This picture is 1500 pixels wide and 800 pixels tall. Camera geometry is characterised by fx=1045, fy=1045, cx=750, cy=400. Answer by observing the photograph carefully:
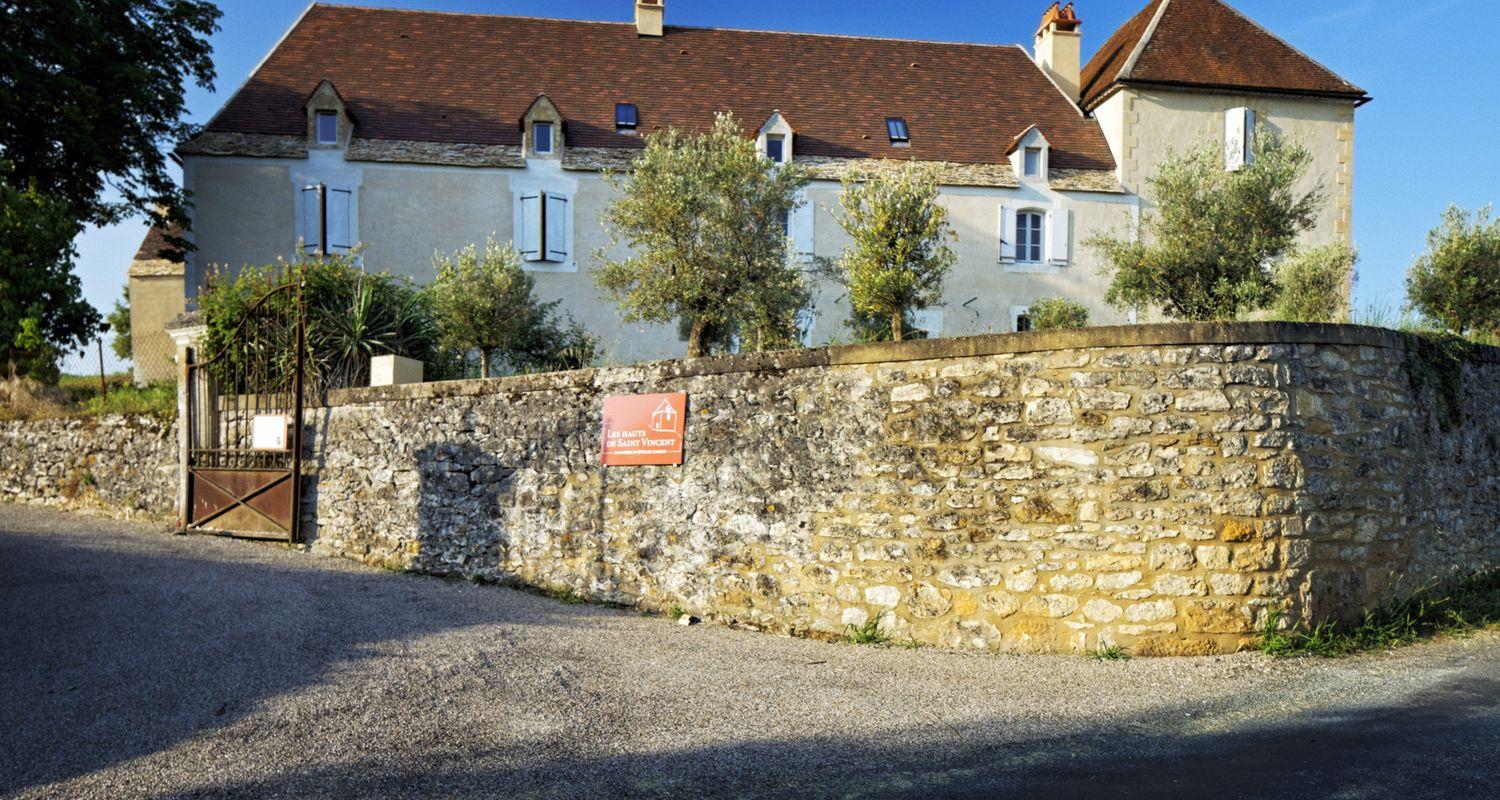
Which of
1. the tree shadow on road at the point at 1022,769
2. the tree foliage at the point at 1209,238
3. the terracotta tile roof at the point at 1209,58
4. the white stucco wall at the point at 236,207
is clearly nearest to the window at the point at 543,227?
the white stucco wall at the point at 236,207

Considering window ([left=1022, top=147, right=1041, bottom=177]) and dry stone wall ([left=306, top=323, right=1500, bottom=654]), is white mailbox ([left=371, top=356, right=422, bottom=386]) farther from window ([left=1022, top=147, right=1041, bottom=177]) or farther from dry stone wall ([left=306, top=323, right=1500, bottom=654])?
window ([left=1022, top=147, right=1041, bottom=177])

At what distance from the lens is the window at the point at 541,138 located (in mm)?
24109

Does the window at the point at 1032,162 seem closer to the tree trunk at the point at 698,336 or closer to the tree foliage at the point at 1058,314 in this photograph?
the tree foliage at the point at 1058,314

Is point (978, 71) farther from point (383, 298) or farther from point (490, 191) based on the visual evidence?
point (383, 298)

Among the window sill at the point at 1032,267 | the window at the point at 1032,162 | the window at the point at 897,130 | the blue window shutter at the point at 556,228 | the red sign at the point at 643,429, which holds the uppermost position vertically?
the window at the point at 897,130

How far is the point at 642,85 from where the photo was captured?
2605cm

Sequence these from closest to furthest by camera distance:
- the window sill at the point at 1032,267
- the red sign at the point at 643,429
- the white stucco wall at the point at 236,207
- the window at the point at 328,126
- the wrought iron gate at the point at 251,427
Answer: the red sign at the point at 643,429, the wrought iron gate at the point at 251,427, the white stucco wall at the point at 236,207, the window at the point at 328,126, the window sill at the point at 1032,267

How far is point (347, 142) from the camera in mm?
23500

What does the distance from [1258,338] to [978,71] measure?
75.1 feet

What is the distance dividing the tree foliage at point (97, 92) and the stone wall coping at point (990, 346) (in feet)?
50.0

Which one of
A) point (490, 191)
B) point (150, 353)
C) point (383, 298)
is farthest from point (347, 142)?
point (383, 298)

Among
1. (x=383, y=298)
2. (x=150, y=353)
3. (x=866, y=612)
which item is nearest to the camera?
(x=866, y=612)

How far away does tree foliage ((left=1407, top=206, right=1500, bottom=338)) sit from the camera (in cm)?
1475

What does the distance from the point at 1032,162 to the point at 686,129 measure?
8396 mm
